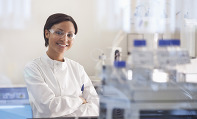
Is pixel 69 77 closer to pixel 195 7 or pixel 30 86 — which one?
pixel 30 86

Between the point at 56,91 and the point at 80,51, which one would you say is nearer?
the point at 56,91

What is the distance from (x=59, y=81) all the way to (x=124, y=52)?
1.96 feet

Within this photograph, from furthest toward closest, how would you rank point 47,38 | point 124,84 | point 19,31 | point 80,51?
1. point 19,31
2. point 80,51
3. point 47,38
4. point 124,84

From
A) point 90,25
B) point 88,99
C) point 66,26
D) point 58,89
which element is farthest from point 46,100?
point 90,25

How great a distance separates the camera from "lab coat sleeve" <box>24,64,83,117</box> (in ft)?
4.07

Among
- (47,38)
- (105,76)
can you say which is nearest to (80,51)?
(47,38)

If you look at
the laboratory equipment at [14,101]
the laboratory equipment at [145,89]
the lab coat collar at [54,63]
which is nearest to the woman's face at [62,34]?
the lab coat collar at [54,63]

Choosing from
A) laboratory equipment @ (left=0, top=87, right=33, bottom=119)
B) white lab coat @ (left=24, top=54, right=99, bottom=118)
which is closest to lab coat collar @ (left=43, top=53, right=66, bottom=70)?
white lab coat @ (left=24, top=54, right=99, bottom=118)

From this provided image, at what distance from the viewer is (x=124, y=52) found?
0.94 metres

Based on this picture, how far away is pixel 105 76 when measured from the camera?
2.54 ft

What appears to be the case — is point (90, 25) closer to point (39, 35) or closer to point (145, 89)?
point (39, 35)

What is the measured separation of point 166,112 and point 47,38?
92 cm

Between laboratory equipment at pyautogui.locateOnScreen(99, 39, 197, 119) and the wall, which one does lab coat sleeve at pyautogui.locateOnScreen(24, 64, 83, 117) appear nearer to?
the wall

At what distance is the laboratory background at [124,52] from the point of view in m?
0.79
